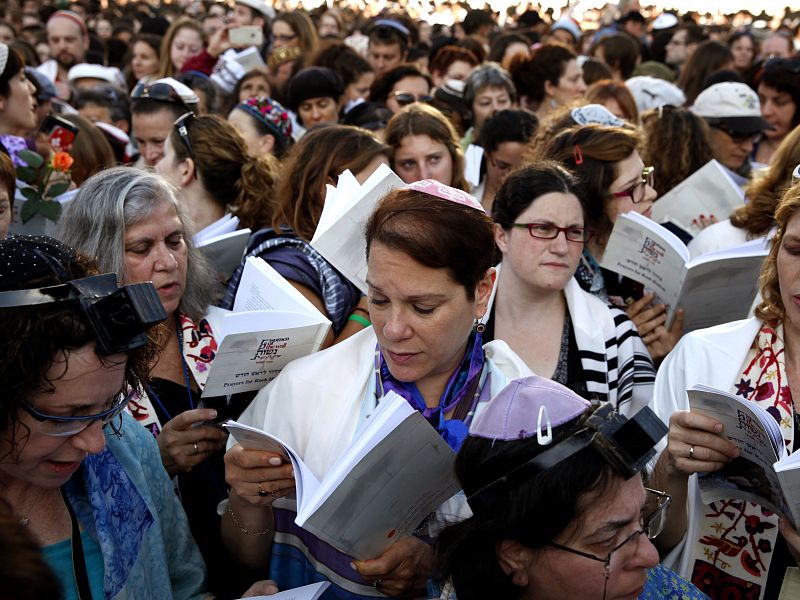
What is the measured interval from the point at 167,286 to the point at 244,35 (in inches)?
248

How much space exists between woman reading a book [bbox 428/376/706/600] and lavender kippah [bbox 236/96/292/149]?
414 centimetres

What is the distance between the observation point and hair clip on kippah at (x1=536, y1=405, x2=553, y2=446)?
78.0 inches

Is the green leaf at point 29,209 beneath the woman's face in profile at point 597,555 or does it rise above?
beneath

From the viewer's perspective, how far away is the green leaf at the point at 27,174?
425 centimetres

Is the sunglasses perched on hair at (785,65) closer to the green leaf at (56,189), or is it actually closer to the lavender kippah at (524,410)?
the green leaf at (56,189)

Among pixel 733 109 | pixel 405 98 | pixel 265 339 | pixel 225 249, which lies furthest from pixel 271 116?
pixel 265 339

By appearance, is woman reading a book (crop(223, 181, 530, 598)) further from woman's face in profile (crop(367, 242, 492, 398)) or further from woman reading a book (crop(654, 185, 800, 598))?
woman reading a book (crop(654, 185, 800, 598))

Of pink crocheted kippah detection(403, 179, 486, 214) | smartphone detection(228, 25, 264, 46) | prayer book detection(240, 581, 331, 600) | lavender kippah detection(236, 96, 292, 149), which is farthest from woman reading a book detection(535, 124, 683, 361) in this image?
smartphone detection(228, 25, 264, 46)

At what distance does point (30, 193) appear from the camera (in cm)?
422

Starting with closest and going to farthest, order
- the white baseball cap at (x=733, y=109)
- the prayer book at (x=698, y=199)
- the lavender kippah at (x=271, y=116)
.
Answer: the prayer book at (x=698, y=199) → the lavender kippah at (x=271, y=116) → the white baseball cap at (x=733, y=109)

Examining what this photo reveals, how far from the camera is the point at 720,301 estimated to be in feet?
12.5

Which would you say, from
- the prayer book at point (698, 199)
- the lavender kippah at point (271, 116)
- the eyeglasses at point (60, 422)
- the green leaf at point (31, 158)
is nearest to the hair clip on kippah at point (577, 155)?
the prayer book at point (698, 199)

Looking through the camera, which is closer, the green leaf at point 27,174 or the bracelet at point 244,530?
the bracelet at point 244,530

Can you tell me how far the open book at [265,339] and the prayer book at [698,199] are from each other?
111 inches
